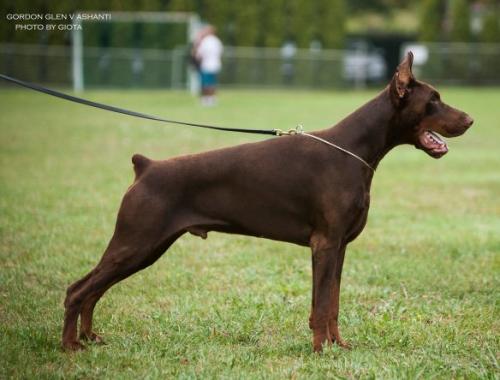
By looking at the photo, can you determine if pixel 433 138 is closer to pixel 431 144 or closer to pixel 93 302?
pixel 431 144

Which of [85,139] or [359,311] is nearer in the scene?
[359,311]

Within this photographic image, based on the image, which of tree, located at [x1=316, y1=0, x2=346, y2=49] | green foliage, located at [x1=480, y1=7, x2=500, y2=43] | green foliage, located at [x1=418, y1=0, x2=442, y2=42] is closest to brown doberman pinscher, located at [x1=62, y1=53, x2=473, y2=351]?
tree, located at [x1=316, y1=0, x2=346, y2=49]

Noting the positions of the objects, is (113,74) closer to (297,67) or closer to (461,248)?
(297,67)

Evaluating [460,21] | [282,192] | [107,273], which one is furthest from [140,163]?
[460,21]

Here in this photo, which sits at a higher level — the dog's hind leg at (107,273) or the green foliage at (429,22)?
the green foliage at (429,22)

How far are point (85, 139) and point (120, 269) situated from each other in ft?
44.5

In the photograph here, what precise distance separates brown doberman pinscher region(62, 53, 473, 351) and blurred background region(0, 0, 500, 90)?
25.5 meters

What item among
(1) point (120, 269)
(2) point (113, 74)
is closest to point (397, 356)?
(1) point (120, 269)

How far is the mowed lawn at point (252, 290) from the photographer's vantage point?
15.9 ft

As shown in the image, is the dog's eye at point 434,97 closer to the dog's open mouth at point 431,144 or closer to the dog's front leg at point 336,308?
the dog's open mouth at point 431,144

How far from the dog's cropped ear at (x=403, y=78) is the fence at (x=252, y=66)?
1133 inches

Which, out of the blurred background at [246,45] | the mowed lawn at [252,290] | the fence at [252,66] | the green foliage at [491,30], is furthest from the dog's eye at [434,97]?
the green foliage at [491,30]

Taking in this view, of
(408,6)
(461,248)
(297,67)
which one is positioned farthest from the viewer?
(408,6)

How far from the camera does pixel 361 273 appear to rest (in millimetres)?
7348
